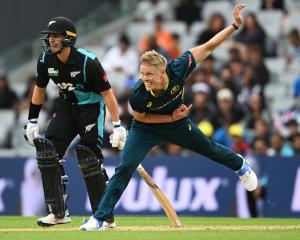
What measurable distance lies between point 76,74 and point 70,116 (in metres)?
0.53

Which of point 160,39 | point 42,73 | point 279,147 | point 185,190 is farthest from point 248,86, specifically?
point 42,73

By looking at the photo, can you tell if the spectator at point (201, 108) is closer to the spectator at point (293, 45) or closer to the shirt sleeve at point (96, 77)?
the spectator at point (293, 45)

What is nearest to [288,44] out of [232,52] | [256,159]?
[232,52]

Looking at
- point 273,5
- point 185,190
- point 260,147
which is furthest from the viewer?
point 273,5

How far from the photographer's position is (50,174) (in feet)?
37.9

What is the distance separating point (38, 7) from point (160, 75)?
1283cm

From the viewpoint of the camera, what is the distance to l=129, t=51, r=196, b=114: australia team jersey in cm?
1102

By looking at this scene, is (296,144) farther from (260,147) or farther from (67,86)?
(67,86)

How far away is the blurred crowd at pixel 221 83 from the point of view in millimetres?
17438

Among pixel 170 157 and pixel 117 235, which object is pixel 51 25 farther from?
pixel 170 157

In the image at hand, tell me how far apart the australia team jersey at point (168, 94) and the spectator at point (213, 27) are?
8.99 meters

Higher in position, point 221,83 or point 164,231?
point 164,231

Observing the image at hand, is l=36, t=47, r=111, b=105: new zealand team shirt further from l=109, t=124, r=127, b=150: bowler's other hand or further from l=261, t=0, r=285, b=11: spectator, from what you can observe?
l=261, t=0, r=285, b=11: spectator

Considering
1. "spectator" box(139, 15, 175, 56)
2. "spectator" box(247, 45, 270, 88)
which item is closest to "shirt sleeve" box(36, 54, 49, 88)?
"spectator" box(247, 45, 270, 88)
